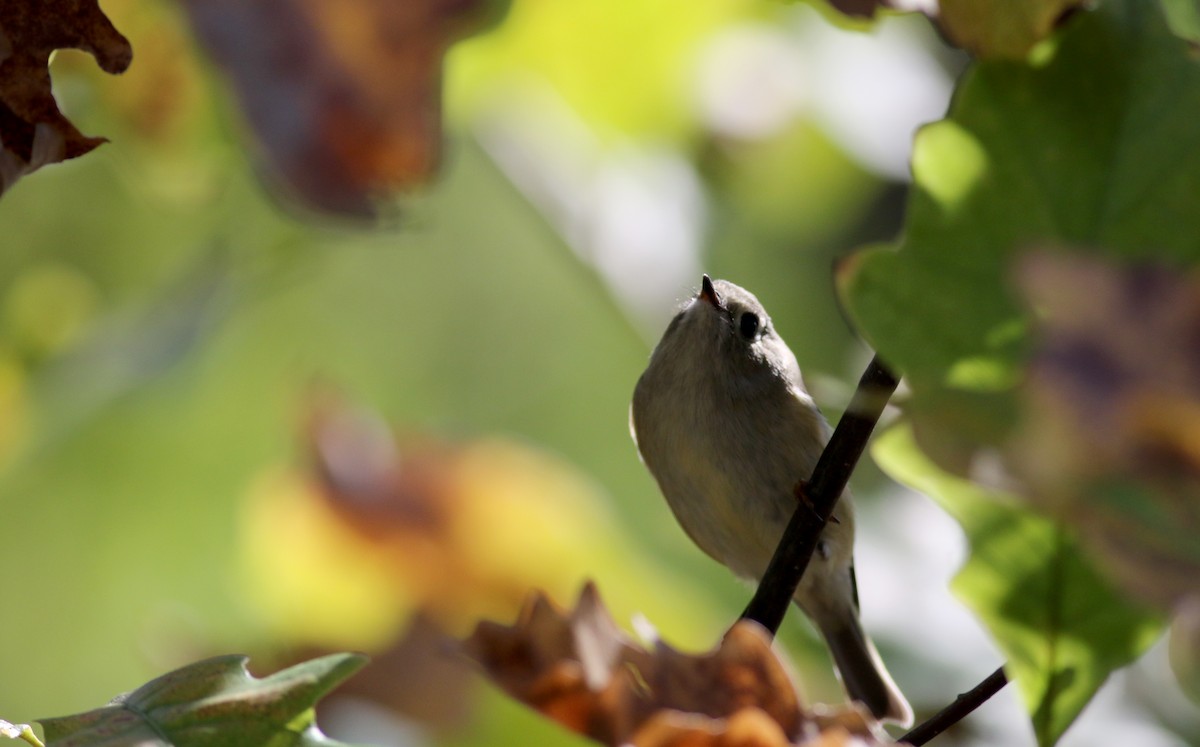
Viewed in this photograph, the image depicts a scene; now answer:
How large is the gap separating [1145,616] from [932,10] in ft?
1.53

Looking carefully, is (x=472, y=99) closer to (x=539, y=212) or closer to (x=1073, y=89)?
(x=539, y=212)

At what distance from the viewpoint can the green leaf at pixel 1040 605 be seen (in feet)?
3.28

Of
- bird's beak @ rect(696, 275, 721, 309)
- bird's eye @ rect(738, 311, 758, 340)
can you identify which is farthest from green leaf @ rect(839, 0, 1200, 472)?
bird's eye @ rect(738, 311, 758, 340)

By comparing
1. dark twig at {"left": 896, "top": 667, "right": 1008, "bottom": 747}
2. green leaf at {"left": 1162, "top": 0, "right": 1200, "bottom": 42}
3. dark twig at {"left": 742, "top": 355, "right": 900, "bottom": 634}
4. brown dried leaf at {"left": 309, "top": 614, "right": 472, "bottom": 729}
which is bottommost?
dark twig at {"left": 896, "top": 667, "right": 1008, "bottom": 747}

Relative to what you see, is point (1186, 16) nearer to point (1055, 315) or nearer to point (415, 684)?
point (1055, 315)

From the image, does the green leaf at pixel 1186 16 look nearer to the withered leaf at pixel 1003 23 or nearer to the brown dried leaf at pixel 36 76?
the withered leaf at pixel 1003 23

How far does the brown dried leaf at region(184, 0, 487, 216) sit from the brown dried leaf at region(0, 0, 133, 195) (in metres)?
1.04

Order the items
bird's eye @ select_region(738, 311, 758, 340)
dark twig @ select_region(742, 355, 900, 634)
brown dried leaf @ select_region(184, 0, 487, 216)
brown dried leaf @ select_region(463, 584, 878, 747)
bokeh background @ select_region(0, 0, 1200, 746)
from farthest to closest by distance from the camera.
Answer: bokeh background @ select_region(0, 0, 1200, 746) < bird's eye @ select_region(738, 311, 758, 340) < brown dried leaf @ select_region(184, 0, 487, 216) < dark twig @ select_region(742, 355, 900, 634) < brown dried leaf @ select_region(463, 584, 878, 747)

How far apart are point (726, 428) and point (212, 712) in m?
1.23

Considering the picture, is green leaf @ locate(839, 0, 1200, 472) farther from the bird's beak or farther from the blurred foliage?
the bird's beak

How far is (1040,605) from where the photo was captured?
102 cm

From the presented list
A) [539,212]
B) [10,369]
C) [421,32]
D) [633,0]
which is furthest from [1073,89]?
[10,369]

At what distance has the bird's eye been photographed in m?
2.09

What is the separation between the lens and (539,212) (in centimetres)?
244
